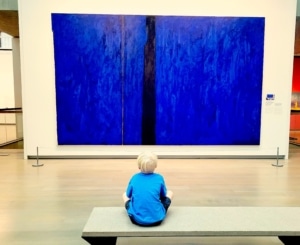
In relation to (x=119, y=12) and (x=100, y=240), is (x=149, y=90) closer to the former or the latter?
(x=119, y=12)

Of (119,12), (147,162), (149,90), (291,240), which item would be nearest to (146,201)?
(147,162)

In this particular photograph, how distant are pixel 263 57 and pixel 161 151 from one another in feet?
10.0

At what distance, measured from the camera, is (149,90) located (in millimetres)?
6691

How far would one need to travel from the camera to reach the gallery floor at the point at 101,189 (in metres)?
3.17

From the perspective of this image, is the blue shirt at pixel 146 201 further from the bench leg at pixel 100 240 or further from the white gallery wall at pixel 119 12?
the white gallery wall at pixel 119 12

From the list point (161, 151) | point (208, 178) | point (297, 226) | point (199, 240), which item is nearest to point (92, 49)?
point (161, 151)

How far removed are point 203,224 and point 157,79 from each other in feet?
15.0

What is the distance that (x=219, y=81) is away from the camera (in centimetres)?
671

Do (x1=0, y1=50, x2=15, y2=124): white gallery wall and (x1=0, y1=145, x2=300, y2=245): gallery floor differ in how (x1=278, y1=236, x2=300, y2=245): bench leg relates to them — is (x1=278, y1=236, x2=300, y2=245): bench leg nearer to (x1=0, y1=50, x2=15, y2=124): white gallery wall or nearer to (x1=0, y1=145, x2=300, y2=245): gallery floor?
(x1=0, y1=145, x2=300, y2=245): gallery floor

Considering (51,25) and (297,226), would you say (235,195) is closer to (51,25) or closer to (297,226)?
(297,226)

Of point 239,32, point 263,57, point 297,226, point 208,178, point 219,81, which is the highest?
point 239,32

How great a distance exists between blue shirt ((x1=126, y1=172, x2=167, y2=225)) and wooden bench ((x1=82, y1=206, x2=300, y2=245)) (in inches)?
3.0

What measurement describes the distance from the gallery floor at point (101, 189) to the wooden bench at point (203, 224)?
0.46 m

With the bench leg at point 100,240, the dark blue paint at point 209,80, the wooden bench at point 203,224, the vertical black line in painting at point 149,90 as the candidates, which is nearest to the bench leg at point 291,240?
the wooden bench at point 203,224
